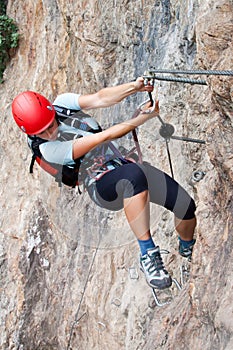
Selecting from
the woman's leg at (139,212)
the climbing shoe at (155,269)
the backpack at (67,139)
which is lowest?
the climbing shoe at (155,269)

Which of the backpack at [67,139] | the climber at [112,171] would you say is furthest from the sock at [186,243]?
the backpack at [67,139]

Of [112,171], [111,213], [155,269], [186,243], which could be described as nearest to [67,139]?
[112,171]

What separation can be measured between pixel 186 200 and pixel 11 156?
18.6 feet

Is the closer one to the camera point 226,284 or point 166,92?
point 226,284

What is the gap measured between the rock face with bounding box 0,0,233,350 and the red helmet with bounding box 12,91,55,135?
0.73m

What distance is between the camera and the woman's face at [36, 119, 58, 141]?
460 cm

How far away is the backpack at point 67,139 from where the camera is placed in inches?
181

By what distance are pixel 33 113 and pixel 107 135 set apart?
692 mm

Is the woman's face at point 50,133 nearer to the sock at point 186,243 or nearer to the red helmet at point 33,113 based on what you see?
the red helmet at point 33,113

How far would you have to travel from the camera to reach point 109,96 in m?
4.72

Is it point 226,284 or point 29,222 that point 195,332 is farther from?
point 29,222

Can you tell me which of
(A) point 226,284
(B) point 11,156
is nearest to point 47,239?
(B) point 11,156

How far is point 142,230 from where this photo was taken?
4594 millimetres

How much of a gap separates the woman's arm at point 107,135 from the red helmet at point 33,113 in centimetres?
36
